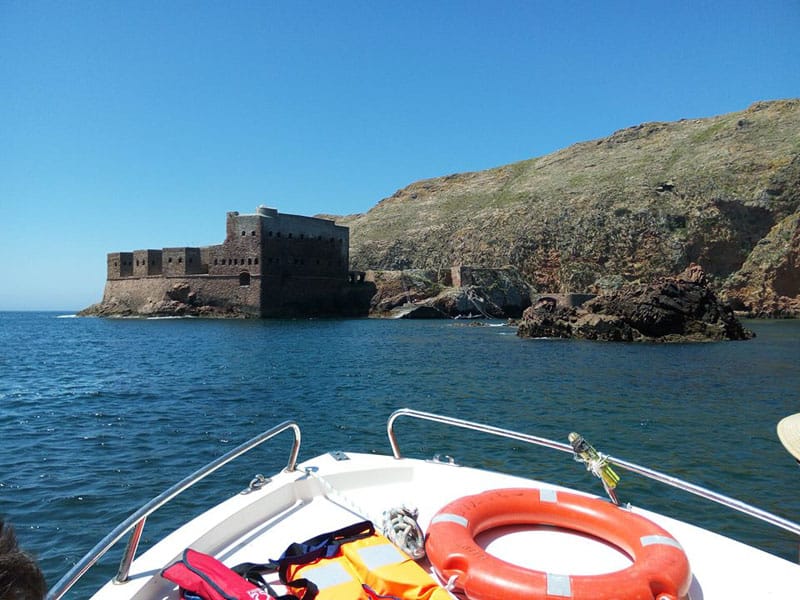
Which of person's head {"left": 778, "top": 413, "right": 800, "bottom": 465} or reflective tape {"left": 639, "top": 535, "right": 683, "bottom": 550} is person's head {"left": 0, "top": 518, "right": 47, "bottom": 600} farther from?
person's head {"left": 778, "top": 413, "right": 800, "bottom": 465}

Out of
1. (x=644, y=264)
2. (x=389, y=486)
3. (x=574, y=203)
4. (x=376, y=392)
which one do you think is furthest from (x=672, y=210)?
(x=389, y=486)

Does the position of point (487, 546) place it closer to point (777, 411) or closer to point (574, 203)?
point (777, 411)

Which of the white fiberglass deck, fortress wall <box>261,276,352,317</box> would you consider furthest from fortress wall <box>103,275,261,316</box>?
the white fiberglass deck

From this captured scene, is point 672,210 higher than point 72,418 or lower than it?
higher

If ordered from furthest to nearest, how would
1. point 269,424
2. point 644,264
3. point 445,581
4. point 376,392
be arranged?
point 644,264 → point 376,392 → point 269,424 → point 445,581

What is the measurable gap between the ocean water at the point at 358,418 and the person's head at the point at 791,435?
297 centimetres

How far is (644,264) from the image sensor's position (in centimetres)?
5531

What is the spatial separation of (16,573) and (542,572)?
213cm

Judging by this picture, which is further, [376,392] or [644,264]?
[644,264]

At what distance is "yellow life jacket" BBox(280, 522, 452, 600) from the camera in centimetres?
255

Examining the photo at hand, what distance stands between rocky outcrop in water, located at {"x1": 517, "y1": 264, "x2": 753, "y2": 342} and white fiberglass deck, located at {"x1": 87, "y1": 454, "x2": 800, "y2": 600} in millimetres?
24773

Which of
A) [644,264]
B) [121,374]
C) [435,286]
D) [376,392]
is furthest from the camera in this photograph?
[644,264]

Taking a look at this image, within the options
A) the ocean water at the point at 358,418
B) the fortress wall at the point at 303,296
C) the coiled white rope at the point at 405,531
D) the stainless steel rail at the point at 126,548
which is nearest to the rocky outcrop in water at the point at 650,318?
the ocean water at the point at 358,418

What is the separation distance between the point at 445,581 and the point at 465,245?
66527 millimetres
